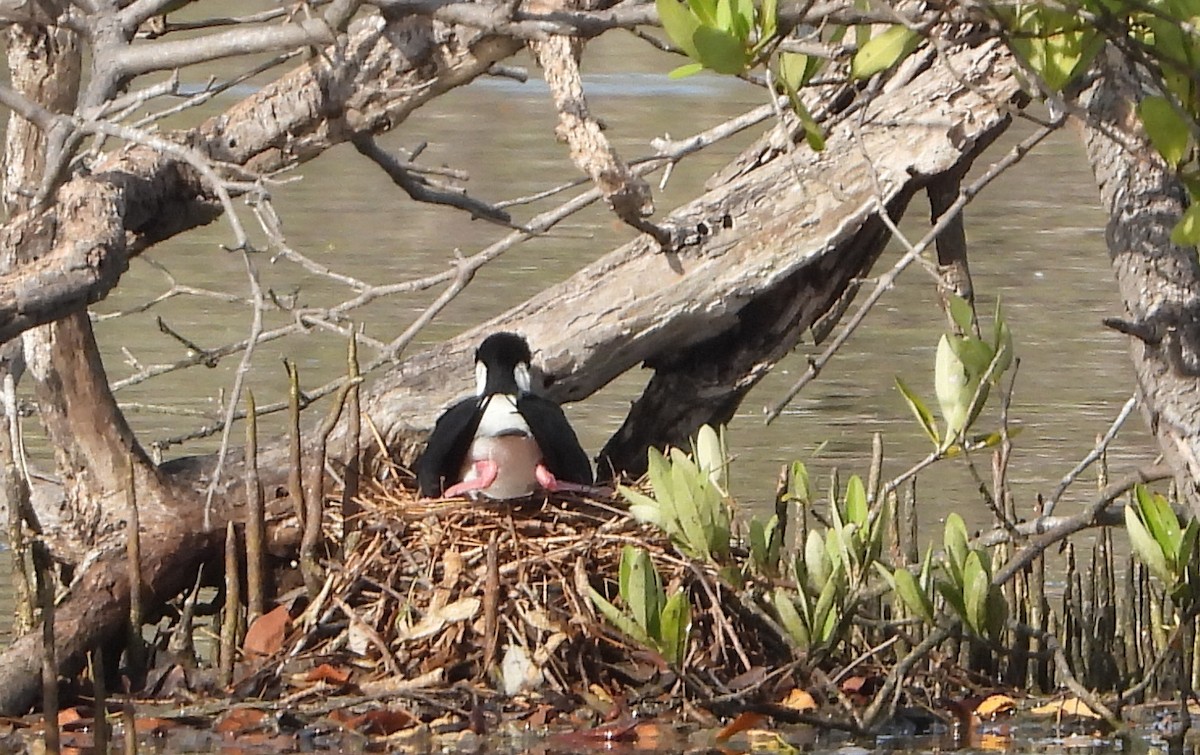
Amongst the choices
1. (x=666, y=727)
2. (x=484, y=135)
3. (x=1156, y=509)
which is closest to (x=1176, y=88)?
(x=1156, y=509)

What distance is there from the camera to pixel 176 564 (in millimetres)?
5629

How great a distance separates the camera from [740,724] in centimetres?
504

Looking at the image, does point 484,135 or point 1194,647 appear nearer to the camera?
point 1194,647

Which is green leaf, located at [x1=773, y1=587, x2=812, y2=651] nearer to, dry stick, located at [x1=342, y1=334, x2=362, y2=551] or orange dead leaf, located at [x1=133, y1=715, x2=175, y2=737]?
dry stick, located at [x1=342, y1=334, x2=362, y2=551]

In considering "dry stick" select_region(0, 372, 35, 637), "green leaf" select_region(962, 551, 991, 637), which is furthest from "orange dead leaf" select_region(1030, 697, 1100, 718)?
"dry stick" select_region(0, 372, 35, 637)

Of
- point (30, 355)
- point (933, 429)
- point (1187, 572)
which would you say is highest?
point (30, 355)

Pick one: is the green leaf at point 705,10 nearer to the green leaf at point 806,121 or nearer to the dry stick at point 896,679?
the green leaf at point 806,121

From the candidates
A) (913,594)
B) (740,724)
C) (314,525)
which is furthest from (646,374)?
(913,594)

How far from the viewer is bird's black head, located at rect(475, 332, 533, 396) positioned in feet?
17.9

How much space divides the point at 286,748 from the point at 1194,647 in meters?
2.29

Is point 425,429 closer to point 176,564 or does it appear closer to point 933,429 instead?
point 176,564

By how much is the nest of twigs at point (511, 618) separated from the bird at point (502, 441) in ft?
0.47

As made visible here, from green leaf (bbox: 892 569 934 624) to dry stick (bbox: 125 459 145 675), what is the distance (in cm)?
198

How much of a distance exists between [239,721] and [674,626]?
1.10 meters
